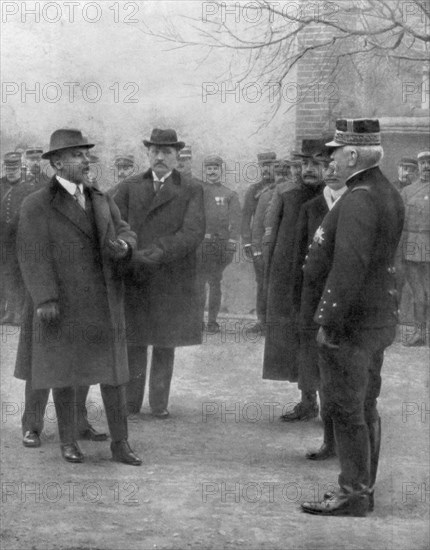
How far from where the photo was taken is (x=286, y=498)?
6.26 m

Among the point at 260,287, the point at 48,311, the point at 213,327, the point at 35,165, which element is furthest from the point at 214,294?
the point at 48,311

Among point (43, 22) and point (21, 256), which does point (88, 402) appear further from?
point (43, 22)

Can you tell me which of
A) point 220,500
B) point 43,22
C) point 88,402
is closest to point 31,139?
point 43,22

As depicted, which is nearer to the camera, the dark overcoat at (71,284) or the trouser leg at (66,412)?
the dark overcoat at (71,284)

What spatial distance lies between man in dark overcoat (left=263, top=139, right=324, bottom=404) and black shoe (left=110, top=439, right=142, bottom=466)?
1522mm

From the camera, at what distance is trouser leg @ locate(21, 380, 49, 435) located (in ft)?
24.0

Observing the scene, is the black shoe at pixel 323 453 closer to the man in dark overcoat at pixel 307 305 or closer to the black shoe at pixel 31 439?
the man in dark overcoat at pixel 307 305

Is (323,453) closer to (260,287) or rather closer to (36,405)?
(36,405)

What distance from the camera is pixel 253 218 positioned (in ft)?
41.7

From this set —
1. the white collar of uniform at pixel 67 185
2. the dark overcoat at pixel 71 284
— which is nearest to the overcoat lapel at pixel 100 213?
the dark overcoat at pixel 71 284

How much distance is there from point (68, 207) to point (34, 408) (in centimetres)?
145

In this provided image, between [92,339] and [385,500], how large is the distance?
1970 millimetres

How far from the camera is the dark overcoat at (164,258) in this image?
26.1 ft

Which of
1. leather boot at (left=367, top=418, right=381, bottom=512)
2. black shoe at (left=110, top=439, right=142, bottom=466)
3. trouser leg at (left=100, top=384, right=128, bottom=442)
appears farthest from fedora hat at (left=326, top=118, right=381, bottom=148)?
black shoe at (left=110, top=439, right=142, bottom=466)
